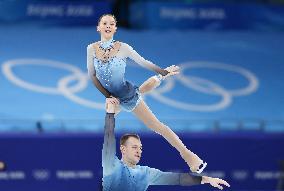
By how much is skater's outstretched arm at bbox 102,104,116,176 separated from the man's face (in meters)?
0.12

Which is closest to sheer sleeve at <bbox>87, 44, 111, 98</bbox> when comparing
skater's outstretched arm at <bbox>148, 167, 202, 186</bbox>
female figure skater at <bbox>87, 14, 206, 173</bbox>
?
female figure skater at <bbox>87, 14, 206, 173</bbox>

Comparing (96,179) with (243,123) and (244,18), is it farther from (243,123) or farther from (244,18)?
(244,18)

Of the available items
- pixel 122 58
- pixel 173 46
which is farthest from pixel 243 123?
pixel 122 58

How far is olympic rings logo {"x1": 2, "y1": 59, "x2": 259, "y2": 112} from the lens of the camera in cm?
815

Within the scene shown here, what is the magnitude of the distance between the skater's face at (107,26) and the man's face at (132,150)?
0.54 metres

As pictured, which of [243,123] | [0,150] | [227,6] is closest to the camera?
[0,150]

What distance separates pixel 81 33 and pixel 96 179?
2.35m

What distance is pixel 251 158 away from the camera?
297 inches

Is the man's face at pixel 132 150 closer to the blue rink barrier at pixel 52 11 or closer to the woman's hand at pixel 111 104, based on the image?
the woman's hand at pixel 111 104

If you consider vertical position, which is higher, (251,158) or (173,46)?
(173,46)

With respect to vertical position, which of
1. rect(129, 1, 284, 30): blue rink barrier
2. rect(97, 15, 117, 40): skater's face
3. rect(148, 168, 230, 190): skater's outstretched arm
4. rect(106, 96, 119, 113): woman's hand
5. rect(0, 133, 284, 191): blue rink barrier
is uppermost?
rect(129, 1, 284, 30): blue rink barrier

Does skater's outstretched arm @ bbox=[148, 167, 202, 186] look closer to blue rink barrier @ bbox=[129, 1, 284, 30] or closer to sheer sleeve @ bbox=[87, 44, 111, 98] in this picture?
sheer sleeve @ bbox=[87, 44, 111, 98]

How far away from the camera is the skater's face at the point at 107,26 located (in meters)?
3.61

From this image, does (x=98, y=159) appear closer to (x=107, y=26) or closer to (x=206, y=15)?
(x=206, y=15)
